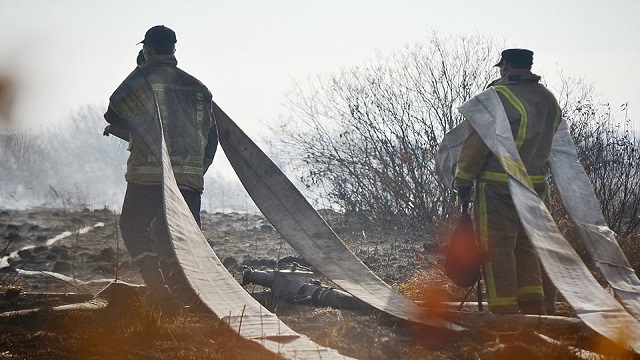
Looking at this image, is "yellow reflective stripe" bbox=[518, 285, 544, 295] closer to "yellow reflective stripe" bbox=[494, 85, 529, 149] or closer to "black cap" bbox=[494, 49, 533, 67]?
"yellow reflective stripe" bbox=[494, 85, 529, 149]

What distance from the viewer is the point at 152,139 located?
5.00 meters

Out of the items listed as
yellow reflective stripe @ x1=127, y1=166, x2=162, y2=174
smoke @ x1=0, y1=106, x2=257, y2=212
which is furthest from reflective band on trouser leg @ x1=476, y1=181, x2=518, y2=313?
smoke @ x1=0, y1=106, x2=257, y2=212

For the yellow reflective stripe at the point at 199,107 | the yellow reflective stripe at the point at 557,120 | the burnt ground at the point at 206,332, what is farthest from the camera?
the yellow reflective stripe at the point at 199,107

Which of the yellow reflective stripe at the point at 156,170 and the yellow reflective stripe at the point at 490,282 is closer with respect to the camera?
the yellow reflective stripe at the point at 490,282

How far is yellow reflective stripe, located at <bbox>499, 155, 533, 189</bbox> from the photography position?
447 centimetres

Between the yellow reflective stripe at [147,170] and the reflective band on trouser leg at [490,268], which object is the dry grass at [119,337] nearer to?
the yellow reflective stripe at [147,170]

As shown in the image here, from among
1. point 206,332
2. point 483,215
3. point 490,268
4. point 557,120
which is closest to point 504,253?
point 490,268

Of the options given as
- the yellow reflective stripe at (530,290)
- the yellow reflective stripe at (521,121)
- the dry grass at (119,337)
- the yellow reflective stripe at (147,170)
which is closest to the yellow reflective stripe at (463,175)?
the yellow reflective stripe at (521,121)

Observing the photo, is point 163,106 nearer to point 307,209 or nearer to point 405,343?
point 307,209

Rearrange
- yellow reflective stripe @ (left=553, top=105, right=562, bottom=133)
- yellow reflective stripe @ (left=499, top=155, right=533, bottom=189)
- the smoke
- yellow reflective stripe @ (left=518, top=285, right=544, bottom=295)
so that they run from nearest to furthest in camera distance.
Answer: yellow reflective stripe @ (left=499, top=155, right=533, bottom=189) → yellow reflective stripe @ (left=518, top=285, right=544, bottom=295) → yellow reflective stripe @ (left=553, top=105, right=562, bottom=133) → the smoke

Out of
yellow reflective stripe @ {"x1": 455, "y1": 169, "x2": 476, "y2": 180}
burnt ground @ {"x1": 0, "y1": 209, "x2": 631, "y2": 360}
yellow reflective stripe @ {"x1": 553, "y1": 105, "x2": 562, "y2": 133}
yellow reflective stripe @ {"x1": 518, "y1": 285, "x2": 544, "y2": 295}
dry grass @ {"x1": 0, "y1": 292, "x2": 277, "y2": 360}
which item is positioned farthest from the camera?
yellow reflective stripe @ {"x1": 553, "y1": 105, "x2": 562, "y2": 133}

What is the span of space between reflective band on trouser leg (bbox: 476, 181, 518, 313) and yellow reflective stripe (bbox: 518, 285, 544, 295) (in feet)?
0.56

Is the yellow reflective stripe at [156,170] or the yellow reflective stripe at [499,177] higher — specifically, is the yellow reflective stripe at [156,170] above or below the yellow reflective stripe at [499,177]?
below

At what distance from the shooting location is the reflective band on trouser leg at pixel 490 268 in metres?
4.77
